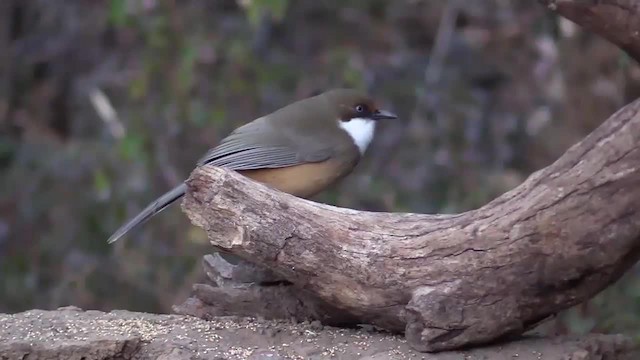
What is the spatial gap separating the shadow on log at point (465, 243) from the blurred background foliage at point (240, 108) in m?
2.11

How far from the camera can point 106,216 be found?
670 centimetres

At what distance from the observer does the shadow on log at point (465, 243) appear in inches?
112

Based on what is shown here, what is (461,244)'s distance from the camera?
10.0 ft

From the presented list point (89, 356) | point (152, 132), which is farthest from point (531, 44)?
point (89, 356)

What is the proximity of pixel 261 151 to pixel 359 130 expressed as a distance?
0.59 meters

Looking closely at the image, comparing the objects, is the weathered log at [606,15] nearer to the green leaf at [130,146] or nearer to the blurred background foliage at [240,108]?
the blurred background foliage at [240,108]

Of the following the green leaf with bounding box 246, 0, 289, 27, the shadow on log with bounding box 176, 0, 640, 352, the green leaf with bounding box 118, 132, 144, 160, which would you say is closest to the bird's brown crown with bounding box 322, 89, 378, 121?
the green leaf with bounding box 246, 0, 289, 27

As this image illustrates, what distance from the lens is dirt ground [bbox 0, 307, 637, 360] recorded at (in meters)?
3.00

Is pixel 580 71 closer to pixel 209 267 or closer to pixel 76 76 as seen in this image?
pixel 209 267

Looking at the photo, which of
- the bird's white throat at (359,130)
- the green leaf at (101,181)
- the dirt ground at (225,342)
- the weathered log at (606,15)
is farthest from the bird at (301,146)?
the weathered log at (606,15)

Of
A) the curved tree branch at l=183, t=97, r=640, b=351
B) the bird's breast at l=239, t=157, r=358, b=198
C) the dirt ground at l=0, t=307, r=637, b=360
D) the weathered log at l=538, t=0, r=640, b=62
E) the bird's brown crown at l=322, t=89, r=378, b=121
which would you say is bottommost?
the dirt ground at l=0, t=307, r=637, b=360

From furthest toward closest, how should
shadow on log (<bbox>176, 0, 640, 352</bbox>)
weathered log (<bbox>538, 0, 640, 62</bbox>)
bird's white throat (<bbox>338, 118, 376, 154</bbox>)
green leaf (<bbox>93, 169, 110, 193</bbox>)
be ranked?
green leaf (<bbox>93, 169, 110, 193</bbox>) → bird's white throat (<bbox>338, 118, 376, 154</bbox>) → shadow on log (<bbox>176, 0, 640, 352</bbox>) → weathered log (<bbox>538, 0, 640, 62</bbox>)

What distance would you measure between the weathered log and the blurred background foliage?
244 cm

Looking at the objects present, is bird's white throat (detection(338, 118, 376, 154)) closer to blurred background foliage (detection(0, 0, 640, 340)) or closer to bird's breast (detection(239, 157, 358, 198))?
bird's breast (detection(239, 157, 358, 198))
